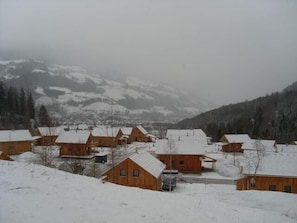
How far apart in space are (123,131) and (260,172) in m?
58.3

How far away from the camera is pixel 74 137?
52.9 meters

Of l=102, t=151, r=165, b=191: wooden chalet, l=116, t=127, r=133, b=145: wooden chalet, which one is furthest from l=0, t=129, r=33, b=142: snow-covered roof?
l=102, t=151, r=165, b=191: wooden chalet

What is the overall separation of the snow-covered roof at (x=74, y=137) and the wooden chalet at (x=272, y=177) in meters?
32.2

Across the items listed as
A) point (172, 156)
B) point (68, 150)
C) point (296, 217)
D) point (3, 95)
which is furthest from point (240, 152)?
point (3, 95)

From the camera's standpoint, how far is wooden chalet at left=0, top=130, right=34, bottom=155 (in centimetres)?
5169

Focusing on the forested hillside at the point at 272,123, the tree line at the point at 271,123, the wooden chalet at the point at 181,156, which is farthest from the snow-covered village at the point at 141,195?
the forested hillside at the point at 272,123

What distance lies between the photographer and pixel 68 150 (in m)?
52.2

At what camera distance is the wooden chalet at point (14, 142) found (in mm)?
51694

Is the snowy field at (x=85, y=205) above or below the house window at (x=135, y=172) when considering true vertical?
above

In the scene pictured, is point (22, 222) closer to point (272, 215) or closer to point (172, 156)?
point (272, 215)

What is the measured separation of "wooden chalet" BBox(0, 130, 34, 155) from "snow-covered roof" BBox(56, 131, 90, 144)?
6606 mm

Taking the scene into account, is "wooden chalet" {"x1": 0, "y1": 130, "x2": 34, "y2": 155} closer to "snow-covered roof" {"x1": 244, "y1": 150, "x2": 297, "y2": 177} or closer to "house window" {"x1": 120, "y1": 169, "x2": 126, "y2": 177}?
"house window" {"x1": 120, "y1": 169, "x2": 126, "y2": 177}

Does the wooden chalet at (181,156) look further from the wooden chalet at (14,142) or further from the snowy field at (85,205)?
the snowy field at (85,205)

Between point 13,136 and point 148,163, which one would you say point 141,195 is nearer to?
point 148,163
